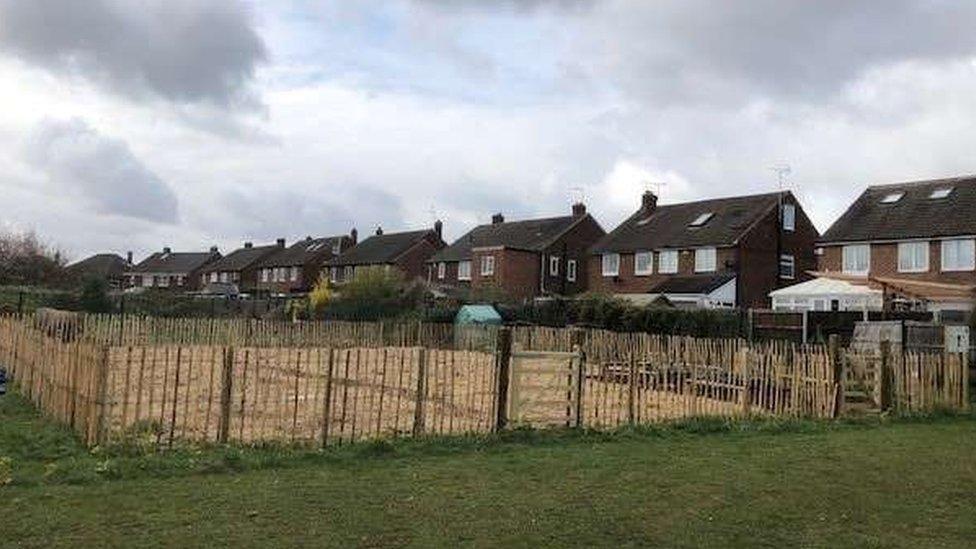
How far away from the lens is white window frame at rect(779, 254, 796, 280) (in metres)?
51.7

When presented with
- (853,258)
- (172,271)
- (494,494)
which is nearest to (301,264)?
(172,271)

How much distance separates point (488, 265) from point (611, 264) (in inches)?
417

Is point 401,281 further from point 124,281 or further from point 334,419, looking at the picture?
point 124,281

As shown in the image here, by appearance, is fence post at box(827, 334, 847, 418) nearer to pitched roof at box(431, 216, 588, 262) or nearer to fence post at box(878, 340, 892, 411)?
fence post at box(878, 340, 892, 411)

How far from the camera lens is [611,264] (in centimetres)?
5700

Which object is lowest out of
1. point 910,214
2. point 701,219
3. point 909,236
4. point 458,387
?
point 458,387

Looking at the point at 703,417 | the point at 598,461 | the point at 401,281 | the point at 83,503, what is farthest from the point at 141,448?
the point at 401,281

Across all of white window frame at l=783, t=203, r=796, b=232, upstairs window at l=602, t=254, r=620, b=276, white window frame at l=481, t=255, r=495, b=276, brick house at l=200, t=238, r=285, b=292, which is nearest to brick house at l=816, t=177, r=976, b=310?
white window frame at l=783, t=203, r=796, b=232

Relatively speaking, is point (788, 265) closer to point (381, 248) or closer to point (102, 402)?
point (381, 248)

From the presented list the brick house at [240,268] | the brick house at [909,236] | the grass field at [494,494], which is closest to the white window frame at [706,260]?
the brick house at [909,236]

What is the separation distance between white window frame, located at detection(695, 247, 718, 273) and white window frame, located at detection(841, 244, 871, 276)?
289 inches

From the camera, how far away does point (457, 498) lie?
970 centimetres

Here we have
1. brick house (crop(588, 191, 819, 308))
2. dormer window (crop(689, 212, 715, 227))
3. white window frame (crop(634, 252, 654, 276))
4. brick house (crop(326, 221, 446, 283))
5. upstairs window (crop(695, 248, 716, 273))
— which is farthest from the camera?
brick house (crop(326, 221, 446, 283))

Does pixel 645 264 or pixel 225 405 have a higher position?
pixel 645 264
